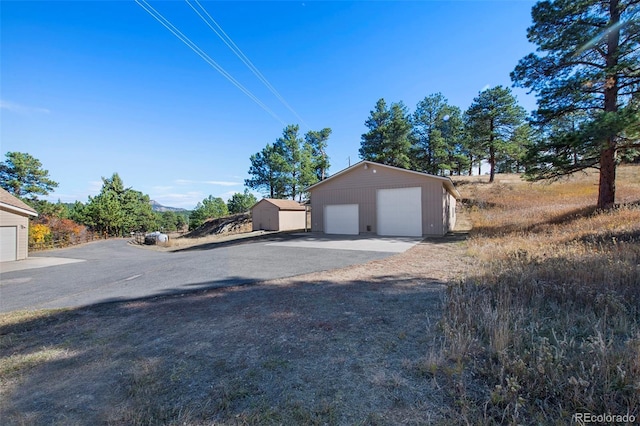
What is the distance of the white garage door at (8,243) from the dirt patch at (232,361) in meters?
12.5

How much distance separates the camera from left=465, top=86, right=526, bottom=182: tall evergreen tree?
25.9 meters

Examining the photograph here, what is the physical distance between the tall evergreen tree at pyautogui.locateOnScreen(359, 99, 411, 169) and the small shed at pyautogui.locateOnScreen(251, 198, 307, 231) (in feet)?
33.3

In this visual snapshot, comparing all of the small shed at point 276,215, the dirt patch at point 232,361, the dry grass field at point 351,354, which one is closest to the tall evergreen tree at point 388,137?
the small shed at point 276,215

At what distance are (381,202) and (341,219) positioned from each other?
2758 mm

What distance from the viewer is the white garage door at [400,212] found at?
14.0m

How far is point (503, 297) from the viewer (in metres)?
3.55

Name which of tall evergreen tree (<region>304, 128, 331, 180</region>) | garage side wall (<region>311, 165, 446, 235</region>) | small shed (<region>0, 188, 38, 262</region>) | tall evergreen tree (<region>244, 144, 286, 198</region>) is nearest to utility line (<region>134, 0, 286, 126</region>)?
garage side wall (<region>311, 165, 446, 235</region>)

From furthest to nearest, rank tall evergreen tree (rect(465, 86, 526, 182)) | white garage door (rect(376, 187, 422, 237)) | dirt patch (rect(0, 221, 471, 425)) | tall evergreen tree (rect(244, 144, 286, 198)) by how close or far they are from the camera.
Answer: tall evergreen tree (rect(244, 144, 286, 198)) → tall evergreen tree (rect(465, 86, 526, 182)) → white garage door (rect(376, 187, 422, 237)) → dirt patch (rect(0, 221, 471, 425))

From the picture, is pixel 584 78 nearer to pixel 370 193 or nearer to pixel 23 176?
pixel 370 193

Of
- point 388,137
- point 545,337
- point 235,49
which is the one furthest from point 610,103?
point 388,137

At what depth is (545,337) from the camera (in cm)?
252

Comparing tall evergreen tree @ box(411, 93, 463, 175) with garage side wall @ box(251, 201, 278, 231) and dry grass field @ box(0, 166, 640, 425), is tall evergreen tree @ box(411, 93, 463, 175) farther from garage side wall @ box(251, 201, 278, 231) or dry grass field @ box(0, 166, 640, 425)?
dry grass field @ box(0, 166, 640, 425)

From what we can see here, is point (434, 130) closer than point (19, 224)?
No

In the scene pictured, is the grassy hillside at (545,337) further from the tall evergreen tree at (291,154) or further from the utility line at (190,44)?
the tall evergreen tree at (291,154)
